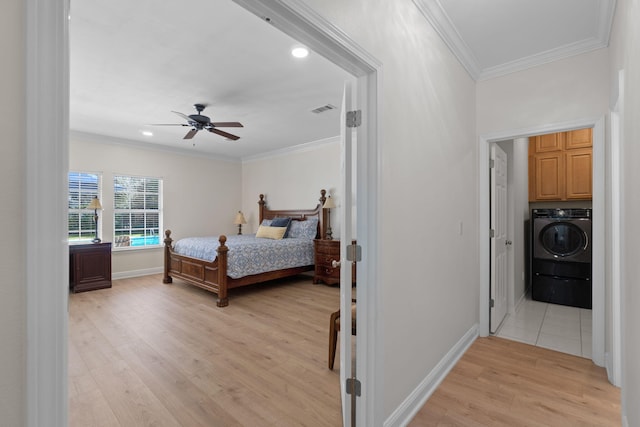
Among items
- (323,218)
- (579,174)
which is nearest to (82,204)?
(323,218)

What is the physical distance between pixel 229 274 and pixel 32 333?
3.72 m

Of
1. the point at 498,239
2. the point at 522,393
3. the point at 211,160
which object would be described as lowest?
the point at 522,393

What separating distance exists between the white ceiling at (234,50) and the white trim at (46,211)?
1704 mm

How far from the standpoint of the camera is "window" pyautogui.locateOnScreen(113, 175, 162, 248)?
564 cm

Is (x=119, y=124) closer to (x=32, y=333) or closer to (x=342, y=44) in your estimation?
(x=342, y=44)

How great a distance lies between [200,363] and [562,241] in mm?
4560

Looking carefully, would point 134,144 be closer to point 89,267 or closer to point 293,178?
point 89,267

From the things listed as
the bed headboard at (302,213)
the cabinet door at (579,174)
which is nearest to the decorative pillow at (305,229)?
the bed headboard at (302,213)

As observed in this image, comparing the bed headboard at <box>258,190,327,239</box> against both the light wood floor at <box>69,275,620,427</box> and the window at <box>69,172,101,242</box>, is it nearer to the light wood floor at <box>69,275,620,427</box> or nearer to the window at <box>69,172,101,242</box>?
the light wood floor at <box>69,275,620,427</box>

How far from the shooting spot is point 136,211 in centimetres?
587

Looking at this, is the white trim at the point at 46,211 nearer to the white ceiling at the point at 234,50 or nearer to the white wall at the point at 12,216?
the white wall at the point at 12,216

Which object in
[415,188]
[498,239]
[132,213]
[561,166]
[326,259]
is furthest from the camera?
[132,213]

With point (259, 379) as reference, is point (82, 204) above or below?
above

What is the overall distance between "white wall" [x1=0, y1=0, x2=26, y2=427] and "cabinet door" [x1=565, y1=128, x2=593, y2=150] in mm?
5455
